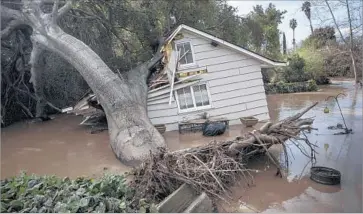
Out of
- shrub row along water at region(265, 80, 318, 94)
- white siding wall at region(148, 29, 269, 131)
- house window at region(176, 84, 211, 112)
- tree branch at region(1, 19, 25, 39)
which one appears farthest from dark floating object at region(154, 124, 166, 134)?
shrub row along water at region(265, 80, 318, 94)

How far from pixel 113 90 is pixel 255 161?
470cm

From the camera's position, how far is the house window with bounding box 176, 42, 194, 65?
12.1m

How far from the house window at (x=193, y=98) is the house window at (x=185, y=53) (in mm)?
1052

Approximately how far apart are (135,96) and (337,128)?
22.6ft

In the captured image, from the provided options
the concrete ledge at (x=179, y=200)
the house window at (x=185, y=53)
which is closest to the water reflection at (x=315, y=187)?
Result: the concrete ledge at (x=179, y=200)

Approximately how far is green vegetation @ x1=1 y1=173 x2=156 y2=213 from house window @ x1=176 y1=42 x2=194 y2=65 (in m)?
7.81

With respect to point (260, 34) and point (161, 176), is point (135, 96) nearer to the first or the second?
point (161, 176)

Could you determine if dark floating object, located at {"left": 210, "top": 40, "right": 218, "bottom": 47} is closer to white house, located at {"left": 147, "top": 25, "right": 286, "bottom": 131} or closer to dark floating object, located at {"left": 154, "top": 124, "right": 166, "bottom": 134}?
white house, located at {"left": 147, "top": 25, "right": 286, "bottom": 131}

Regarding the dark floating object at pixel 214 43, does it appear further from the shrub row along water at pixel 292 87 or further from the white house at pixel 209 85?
the shrub row along water at pixel 292 87

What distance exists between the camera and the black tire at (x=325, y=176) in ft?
20.5

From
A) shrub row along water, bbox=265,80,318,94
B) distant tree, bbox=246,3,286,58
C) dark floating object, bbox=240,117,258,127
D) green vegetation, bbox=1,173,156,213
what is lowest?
shrub row along water, bbox=265,80,318,94

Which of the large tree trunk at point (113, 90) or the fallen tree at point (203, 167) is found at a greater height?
the large tree trunk at point (113, 90)

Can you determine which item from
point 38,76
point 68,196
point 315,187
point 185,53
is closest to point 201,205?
point 68,196

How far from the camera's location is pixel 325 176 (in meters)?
6.30
